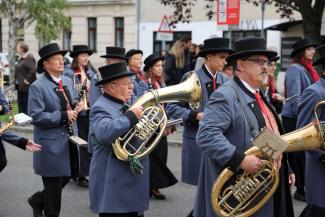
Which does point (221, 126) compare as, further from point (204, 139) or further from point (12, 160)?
point (12, 160)

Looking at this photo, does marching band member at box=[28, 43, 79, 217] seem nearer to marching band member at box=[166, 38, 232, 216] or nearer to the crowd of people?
the crowd of people

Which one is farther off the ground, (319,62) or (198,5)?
(198,5)

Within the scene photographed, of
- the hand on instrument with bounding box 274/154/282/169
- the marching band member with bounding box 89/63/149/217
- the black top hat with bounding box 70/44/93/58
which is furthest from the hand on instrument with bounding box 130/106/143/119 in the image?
the black top hat with bounding box 70/44/93/58

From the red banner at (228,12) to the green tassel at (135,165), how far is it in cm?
650

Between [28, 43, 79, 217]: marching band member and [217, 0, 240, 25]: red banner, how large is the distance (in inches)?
207

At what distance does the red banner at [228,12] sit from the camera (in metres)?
10.9

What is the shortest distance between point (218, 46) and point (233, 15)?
199 inches

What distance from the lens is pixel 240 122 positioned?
4223mm

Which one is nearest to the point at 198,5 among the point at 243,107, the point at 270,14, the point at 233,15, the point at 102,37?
the point at 270,14

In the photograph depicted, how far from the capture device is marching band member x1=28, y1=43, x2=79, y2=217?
604cm

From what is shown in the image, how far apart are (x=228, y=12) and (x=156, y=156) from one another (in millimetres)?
4472

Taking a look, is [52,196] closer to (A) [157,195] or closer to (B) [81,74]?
(A) [157,195]

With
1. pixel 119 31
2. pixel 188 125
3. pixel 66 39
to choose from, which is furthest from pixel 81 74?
pixel 66 39

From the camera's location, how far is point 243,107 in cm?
425
